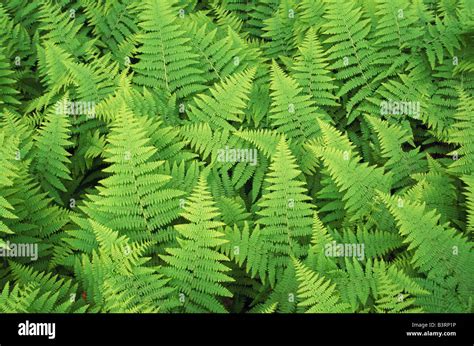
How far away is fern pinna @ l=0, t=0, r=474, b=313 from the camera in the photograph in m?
4.11

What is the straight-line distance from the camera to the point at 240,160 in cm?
518

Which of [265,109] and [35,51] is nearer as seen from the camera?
[265,109]

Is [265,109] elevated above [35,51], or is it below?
below

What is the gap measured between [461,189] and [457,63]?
145 centimetres

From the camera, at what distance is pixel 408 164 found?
16.8 feet

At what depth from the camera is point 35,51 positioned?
20.9 feet

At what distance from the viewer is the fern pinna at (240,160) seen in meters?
4.11
